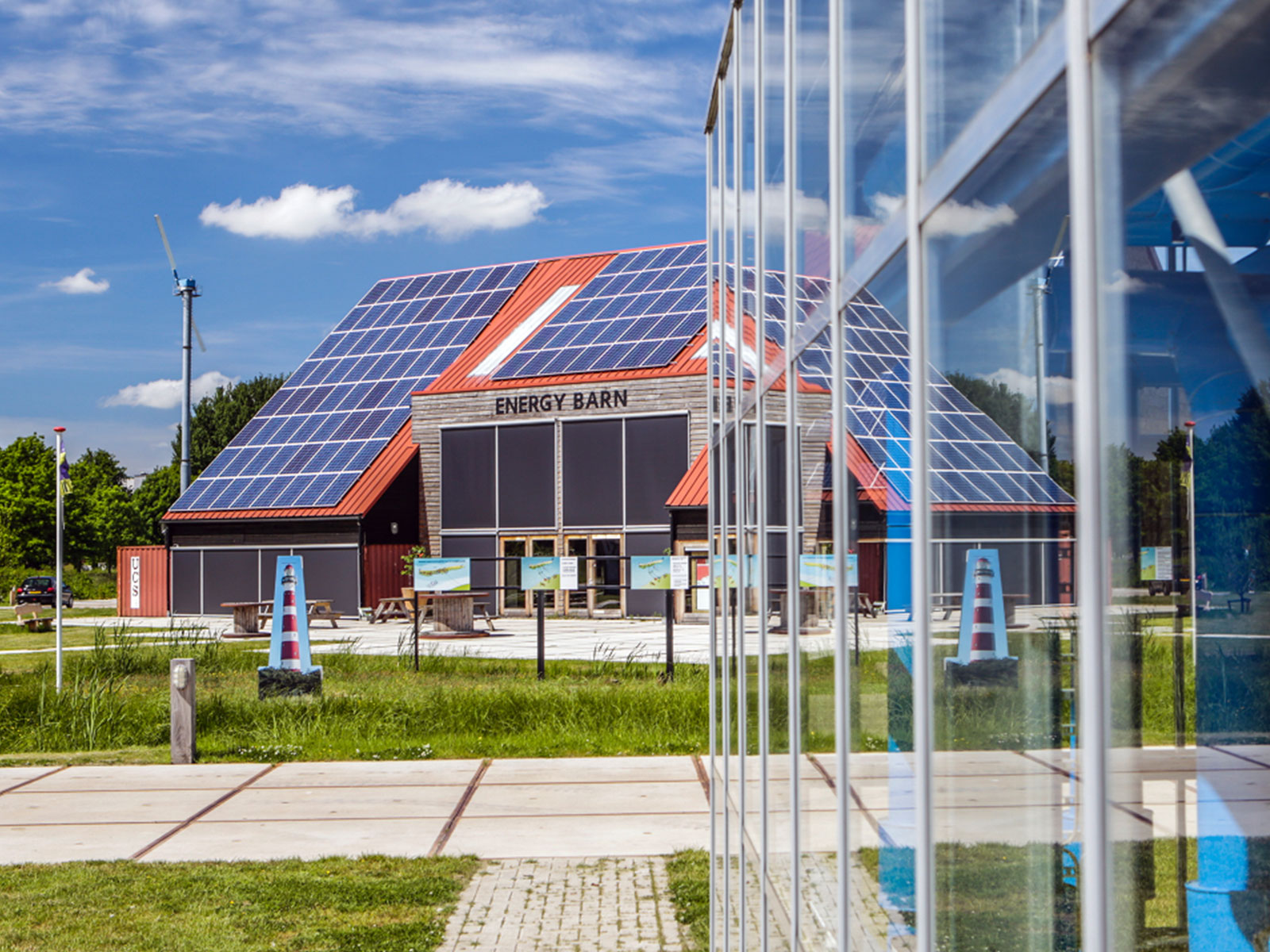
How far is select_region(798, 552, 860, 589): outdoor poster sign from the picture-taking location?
2.51 m

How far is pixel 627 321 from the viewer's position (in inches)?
1447

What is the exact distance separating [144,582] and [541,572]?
2594 cm

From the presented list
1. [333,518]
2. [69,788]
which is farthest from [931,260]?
[333,518]

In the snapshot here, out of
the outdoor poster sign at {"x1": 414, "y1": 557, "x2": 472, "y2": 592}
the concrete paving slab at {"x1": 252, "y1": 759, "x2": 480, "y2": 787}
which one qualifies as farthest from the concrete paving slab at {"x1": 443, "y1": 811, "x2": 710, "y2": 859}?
the outdoor poster sign at {"x1": 414, "y1": 557, "x2": 472, "y2": 592}

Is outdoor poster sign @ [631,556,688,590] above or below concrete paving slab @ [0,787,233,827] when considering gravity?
above

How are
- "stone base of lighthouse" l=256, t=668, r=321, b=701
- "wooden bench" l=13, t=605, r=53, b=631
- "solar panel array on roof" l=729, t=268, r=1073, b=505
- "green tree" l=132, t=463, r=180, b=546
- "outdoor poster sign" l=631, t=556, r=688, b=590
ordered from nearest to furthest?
1. "solar panel array on roof" l=729, t=268, r=1073, b=505
2. "stone base of lighthouse" l=256, t=668, r=321, b=701
3. "outdoor poster sign" l=631, t=556, r=688, b=590
4. "wooden bench" l=13, t=605, r=53, b=631
5. "green tree" l=132, t=463, r=180, b=546

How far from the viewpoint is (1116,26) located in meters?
1.17

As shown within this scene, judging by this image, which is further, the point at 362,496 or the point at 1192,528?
the point at 362,496

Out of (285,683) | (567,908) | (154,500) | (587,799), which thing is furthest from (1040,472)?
(154,500)

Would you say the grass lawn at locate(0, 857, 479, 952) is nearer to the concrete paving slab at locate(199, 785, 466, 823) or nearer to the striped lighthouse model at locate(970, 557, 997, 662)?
the concrete paving slab at locate(199, 785, 466, 823)

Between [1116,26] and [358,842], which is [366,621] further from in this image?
[1116,26]

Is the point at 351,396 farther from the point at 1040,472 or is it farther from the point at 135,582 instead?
the point at 1040,472

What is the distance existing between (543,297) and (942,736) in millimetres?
40281

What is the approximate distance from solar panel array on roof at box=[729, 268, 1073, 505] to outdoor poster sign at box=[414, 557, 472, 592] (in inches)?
740
